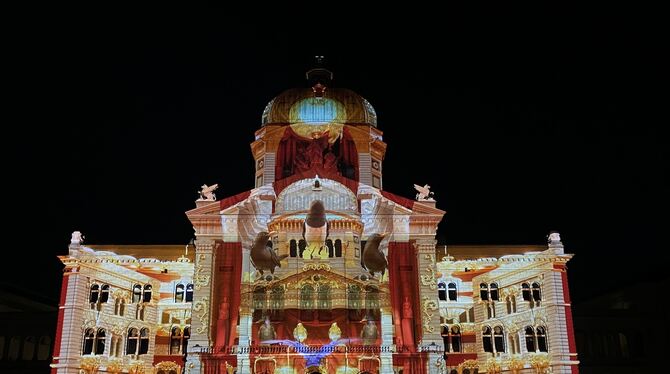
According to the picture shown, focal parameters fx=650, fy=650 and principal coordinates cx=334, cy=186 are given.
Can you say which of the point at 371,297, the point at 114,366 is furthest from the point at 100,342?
the point at 371,297

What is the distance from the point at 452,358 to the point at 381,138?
50.3ft

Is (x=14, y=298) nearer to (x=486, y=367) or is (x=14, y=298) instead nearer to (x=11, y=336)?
(x=11, y=336)

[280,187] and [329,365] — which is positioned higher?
[280,187]

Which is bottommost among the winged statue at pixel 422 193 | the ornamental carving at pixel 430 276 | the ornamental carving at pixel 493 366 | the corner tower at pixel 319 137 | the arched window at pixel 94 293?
the ornamental carving at pixel 493 366

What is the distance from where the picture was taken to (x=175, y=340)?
37.8 meters

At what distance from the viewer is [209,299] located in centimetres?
3538

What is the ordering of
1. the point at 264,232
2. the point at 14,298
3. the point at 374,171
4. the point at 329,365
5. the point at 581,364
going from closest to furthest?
the point at 329,365 → the point at 264,232 → the point at 581,364 → the point at 374,171 → the point at 14,298

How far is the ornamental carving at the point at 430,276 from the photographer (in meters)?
36.0

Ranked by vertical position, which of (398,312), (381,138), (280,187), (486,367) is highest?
(381,138)

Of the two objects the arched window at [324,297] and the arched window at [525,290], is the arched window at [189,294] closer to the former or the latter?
the arched window at [324,297]

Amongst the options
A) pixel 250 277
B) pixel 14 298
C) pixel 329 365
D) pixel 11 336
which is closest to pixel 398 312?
pixel 329 365

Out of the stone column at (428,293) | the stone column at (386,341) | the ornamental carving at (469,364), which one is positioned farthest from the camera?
the ornamental carving at (469,364)

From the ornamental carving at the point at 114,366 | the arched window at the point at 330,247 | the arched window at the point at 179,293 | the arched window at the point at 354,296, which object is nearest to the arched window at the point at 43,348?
the ornamental carving at the point at 114,366

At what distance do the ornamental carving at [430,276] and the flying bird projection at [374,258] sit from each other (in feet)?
7.53
